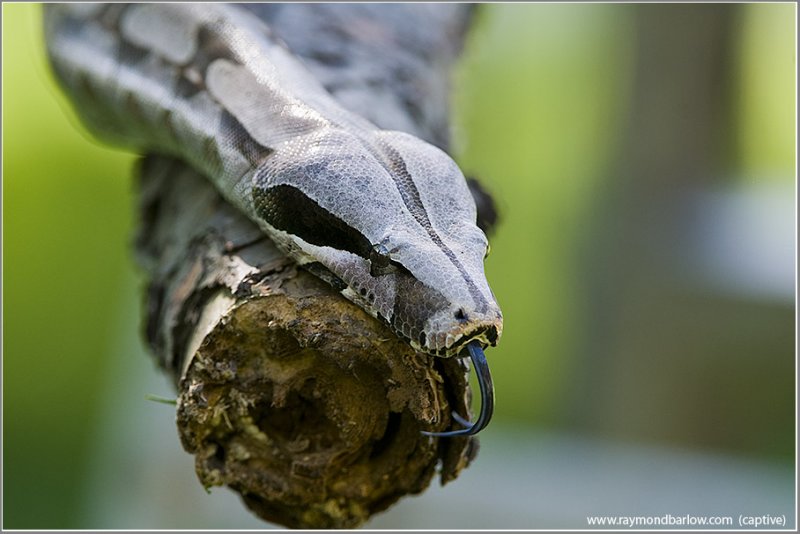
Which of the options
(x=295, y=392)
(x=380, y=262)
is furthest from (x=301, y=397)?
(x=380, y=262)

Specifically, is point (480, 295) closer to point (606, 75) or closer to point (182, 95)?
point (182, 95)

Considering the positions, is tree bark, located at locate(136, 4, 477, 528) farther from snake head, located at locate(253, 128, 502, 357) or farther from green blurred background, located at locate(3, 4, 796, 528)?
green blurred background, located at locate(3, 4, 796, 528)

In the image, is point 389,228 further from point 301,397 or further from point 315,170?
point 301,397

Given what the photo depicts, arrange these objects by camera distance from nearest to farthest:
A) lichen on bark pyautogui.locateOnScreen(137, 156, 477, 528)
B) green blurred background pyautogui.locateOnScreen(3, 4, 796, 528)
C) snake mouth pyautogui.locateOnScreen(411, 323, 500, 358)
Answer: snake mouth pyautogui.locateOnScreen(411, 323, 500, 358) → lichen on bark pyautogui.locateOnScreen(137, 156, 477, 528) → green blurred background pyautogui.locateOnScreen(3, 4, 796, 528)

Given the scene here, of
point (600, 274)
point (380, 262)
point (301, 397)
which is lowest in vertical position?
point (600, 274)

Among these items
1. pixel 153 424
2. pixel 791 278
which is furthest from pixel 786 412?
pixel 153 424

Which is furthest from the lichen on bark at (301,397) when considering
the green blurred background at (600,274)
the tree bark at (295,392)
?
the green blurred background at (600,274)

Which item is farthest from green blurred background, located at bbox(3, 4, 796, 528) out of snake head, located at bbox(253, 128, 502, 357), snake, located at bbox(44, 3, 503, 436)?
snake head, located at bbox(253, 128, 502, 357)
